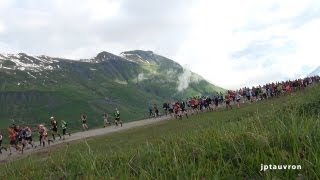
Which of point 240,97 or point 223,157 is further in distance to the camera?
point 240,97

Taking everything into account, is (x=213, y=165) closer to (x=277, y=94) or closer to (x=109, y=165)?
(x=109, y=165)

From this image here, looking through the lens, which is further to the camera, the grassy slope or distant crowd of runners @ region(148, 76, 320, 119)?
distant crowd of runners @ region(148, 76, 320, 119)

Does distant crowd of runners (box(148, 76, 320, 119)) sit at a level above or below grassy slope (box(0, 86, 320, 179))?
above

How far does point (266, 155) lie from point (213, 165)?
590mm

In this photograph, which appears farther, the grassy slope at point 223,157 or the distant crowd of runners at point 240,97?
the distant crowd of runners at point 240,97

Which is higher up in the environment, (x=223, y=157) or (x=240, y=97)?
(x=240, y=97)

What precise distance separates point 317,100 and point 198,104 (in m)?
68.6

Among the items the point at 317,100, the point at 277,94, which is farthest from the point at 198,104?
the point at 317,100

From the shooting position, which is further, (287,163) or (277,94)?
(277,94)

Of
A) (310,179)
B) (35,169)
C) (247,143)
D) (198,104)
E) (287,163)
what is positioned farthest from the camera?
(198,104)

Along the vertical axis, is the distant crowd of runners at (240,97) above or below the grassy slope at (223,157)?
above

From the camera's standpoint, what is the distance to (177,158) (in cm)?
562

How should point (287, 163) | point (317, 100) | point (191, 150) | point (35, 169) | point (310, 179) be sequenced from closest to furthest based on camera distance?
point (310, 179) → point (287, 163) → point (191, 150) → point (35, 169) → point (317, 100)

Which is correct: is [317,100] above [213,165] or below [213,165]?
above
